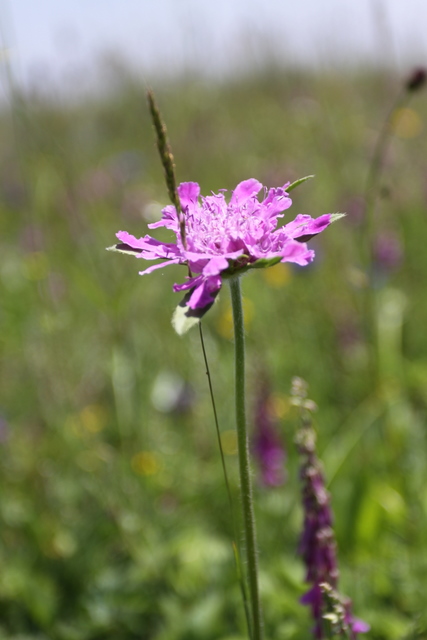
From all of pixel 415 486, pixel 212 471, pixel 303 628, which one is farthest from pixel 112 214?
pixel 303 628

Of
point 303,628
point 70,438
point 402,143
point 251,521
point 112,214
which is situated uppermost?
point 402,143

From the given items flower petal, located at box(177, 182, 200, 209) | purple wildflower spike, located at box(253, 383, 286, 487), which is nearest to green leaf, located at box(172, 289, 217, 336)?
flower petal, located at box(177, 182, 200, 209)

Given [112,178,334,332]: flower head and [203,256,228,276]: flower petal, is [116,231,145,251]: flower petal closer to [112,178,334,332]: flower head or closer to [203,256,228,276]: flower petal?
[112,178,334,332]: flower head

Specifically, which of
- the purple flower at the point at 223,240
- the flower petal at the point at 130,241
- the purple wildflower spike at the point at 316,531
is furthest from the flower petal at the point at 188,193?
the purple wildflower spike at the point at 316,531

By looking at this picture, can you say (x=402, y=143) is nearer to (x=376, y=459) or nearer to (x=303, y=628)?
(x=376, y=459)

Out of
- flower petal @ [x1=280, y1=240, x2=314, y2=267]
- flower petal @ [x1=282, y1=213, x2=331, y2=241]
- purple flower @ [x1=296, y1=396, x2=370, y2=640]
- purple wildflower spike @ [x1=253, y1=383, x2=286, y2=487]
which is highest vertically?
flower petal @ [x1=282, y1=213, x2=331, y2=241]

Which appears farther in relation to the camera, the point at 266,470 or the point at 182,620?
the point at 266,470
